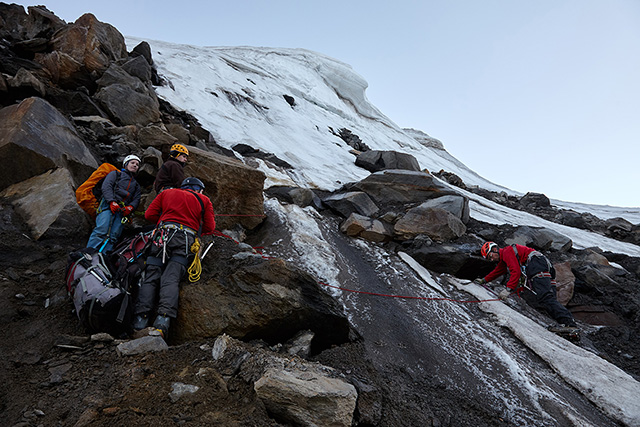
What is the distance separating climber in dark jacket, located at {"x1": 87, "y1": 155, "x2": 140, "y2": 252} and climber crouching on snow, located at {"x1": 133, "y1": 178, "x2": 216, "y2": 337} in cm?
84

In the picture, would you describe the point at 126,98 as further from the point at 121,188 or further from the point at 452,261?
the point at 452,261

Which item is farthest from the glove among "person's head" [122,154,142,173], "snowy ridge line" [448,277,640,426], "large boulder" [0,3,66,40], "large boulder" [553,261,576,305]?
"large boulder" [0,3,66,40]

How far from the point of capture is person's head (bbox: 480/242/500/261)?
22.7ft

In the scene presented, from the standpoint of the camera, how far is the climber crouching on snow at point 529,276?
19.9ft

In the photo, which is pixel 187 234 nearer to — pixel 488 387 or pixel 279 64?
pixel 488 387

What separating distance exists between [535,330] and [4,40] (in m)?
16.4

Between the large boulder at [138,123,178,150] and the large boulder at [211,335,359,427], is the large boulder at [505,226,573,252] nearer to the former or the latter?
the large boulder at [211,335,359,427]

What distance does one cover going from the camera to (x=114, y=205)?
4449 mm

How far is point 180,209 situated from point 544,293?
6765 mm

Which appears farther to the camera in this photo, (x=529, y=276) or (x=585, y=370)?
(x=529, y=276)

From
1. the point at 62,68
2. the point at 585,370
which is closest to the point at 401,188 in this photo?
the point at 585,370

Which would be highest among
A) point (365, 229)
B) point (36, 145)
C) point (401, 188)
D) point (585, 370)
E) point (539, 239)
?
point (401, 188)

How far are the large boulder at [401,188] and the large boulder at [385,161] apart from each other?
4.49 m

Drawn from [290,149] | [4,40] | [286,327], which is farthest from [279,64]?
[286,327]
